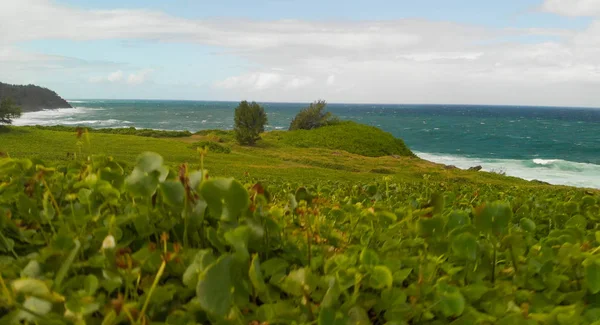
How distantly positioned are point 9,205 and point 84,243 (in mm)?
513

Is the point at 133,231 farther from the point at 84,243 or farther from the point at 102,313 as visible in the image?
A: the point at 102,313

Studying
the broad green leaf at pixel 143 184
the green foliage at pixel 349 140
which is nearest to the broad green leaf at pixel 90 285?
the broad green leaf at pixel 143 184

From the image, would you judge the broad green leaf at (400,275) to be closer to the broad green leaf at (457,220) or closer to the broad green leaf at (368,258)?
the broad green leaf at (368,258)

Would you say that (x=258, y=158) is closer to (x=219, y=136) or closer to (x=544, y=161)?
(x=219, y=136)

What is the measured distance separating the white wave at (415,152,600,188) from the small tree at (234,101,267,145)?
80.1ft

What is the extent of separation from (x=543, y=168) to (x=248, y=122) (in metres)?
32.2

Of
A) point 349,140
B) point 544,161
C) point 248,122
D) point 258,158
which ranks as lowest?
point 544,161

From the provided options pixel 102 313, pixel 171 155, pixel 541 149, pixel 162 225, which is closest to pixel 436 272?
pixel 162 225

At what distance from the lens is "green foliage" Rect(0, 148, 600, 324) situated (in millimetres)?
846

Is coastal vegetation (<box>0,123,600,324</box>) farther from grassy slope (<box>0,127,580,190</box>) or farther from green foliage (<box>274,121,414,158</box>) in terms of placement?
green foliage (<box>274,121,414,158</box>)

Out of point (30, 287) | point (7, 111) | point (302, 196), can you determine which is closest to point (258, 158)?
point (7, 111)

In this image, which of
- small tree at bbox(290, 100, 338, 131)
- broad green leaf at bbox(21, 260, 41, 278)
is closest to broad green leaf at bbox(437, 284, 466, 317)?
broad green leaf at bbox(21, 260, 41, 278)

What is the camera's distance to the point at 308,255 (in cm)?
122

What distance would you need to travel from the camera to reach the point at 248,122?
4038 cm
